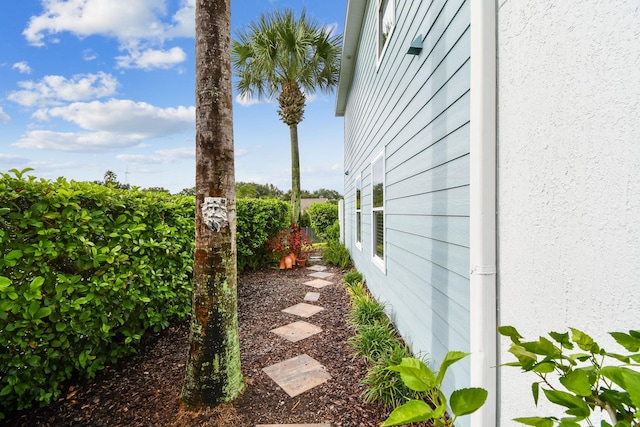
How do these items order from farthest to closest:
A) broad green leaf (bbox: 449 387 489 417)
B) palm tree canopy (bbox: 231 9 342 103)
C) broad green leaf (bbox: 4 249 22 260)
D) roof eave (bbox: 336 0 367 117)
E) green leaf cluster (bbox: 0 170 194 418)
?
palm tree canopy (bbox: 231 9 342 103), roof eave (bbox: 336 0 367 117), green leaf cluster (bbox: 0 170 194 418), broad green leaf (bbox: 4 249 22 260), broad green leaf (bbox: 449 387 489 417)

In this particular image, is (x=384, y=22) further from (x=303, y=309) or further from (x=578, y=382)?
(x=578, y=382)

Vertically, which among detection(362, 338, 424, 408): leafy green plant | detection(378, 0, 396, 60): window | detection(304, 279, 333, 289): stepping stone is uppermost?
detection(378, 0, 396, 60): window

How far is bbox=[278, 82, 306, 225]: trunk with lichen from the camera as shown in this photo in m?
9.35

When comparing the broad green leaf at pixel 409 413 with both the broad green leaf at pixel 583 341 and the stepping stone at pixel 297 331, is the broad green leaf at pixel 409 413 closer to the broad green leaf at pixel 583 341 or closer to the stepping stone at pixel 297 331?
the broad green leaf at pixel 583 341

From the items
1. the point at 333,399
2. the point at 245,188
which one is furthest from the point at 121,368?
the point at 245,188

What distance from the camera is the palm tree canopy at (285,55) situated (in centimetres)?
833

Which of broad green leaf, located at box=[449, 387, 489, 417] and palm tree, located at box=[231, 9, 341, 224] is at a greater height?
palm tree, located at box=[231, 9, 341, 224]

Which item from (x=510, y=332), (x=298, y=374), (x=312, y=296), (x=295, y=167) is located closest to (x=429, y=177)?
(x=510, y=332)

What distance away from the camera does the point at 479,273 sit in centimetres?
146

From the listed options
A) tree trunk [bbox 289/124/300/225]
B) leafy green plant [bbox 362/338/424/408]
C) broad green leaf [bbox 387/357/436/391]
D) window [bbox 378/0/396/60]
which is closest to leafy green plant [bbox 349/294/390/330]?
leafy green plant [bbox 362/338/424/408]

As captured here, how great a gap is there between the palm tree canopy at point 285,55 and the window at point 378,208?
571 centimetres

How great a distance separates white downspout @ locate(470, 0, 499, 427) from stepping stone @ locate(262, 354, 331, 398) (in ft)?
4.57

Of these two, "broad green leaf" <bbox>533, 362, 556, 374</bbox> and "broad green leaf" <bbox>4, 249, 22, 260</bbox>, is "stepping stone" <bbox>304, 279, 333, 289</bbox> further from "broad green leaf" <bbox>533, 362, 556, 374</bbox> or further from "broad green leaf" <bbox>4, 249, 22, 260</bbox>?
"broad green leaf" <bbox>533, 362, 556, 374</bbox>

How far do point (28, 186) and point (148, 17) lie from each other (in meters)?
5.54
